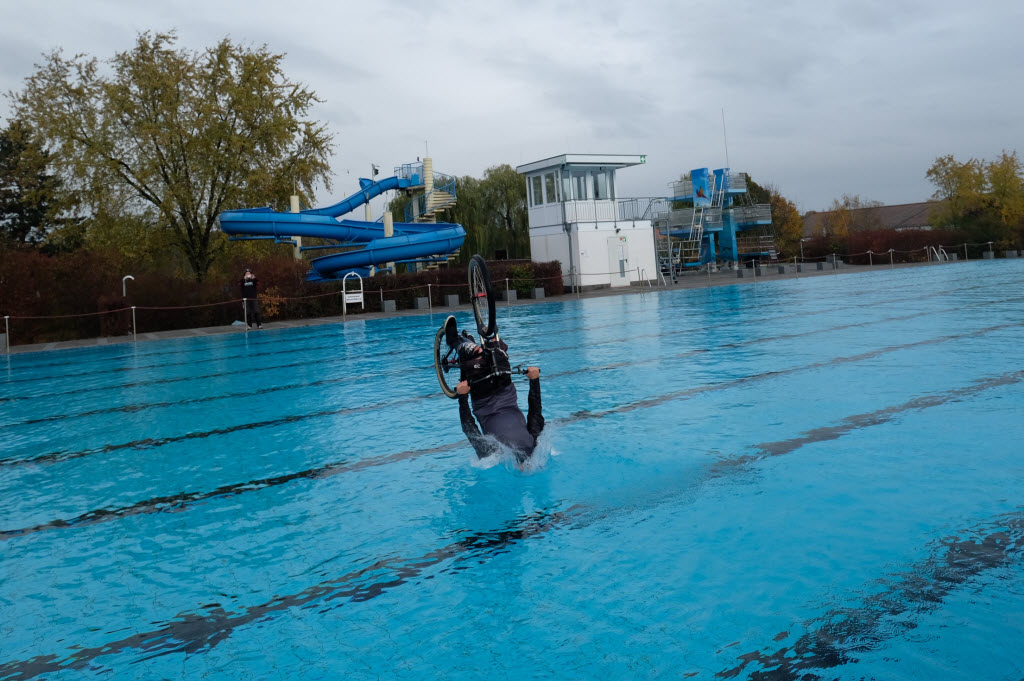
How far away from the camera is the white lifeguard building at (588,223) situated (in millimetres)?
40438

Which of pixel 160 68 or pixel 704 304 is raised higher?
pixel 160 68

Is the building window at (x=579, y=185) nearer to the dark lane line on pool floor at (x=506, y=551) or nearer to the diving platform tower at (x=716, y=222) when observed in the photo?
the diving platform tower at (x=716, y=222)

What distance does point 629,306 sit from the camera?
2792 cm

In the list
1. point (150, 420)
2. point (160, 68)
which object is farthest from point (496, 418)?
point (160, 68)

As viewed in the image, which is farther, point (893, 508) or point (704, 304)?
point (704, 304)

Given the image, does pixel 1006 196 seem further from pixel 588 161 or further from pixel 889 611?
pixel 889 611

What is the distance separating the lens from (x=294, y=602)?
15.0 feet

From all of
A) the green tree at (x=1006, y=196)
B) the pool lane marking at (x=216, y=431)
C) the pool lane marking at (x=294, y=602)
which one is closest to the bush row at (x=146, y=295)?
the pool lane marking at (x=216, y=431)

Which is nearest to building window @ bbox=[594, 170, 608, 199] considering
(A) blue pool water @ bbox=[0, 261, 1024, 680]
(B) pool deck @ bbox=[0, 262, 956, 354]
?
(B) pool deck @ bbox=[0, 262, 956, 354]

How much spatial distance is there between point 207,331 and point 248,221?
7.77m

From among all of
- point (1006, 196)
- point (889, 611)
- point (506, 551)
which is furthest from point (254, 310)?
point (1006, 196)

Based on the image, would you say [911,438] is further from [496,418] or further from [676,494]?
[496,418]

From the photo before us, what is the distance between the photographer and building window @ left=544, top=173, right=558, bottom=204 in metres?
41.7

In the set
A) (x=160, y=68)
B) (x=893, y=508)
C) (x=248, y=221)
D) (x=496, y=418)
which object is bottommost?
(x=893, y=508)
